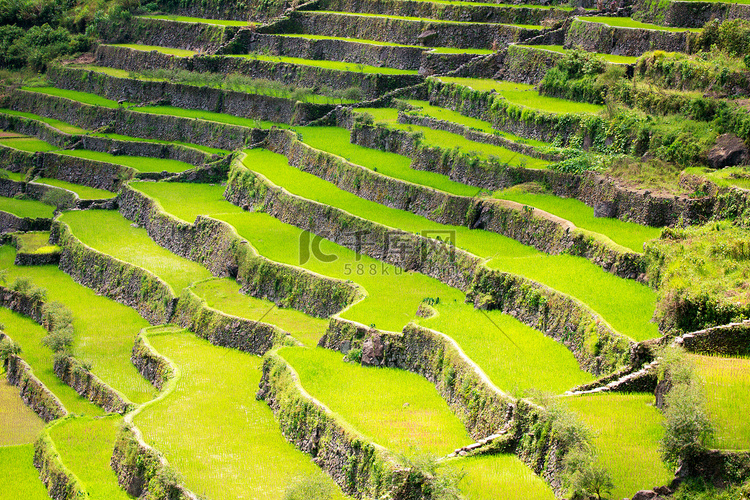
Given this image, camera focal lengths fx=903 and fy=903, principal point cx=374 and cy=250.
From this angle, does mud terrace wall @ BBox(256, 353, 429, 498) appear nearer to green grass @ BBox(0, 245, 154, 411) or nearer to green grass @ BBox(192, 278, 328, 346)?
green grass @ BBox(192, 278, 328, 346)

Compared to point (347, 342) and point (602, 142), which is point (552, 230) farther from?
point (347, 342)

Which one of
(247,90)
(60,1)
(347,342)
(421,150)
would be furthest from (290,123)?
(60,1)

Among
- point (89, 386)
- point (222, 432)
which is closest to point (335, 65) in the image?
point (89, 386)

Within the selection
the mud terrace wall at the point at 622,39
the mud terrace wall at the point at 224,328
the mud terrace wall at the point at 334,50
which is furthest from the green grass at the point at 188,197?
the mud terrace wall at the point at 622,39

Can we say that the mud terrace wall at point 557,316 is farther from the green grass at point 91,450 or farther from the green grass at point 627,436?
the green grass at point 91,450

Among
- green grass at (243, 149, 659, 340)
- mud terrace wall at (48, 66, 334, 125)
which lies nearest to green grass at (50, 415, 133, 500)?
green grass at (243, 149, 659, 340)

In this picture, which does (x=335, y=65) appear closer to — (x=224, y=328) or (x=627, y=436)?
(x=224, y=328)
